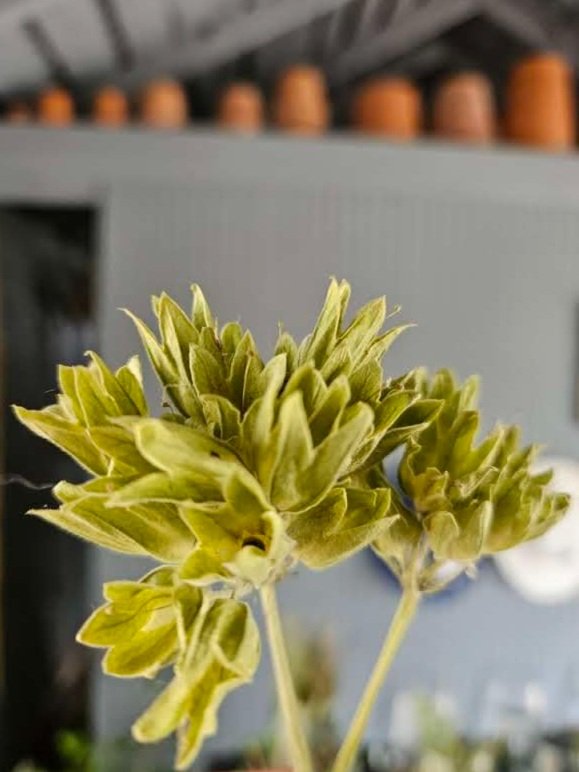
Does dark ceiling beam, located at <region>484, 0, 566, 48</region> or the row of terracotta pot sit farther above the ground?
dark ceiling beam, located at <region>484, 0, 566, 48</region>

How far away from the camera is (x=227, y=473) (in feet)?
0.70

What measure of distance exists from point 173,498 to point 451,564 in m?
0.09

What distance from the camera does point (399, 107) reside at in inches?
40.0

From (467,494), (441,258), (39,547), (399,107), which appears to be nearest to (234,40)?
(399,107)

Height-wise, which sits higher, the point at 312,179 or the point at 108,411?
the point at 312,179

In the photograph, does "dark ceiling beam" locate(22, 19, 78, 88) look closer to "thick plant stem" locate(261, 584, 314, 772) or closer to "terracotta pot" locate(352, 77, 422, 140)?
"terracotta pot" locate(352, 77, 422, 140)

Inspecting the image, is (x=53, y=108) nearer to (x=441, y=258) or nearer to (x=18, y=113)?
(x=18, y=113)

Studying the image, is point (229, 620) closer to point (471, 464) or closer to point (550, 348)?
point (471, 464)

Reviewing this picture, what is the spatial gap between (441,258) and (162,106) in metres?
0.30

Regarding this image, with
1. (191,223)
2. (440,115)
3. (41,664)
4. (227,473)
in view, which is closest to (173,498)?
(227,473)

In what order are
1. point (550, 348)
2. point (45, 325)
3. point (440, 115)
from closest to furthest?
point (45, 325) < point (550, 348) < point (440, 115)

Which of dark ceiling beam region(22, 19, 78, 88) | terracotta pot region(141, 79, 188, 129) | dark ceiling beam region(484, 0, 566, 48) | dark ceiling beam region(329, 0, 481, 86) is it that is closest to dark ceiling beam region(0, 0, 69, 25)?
dark ceiling beam region(22, 19, 78, 88)

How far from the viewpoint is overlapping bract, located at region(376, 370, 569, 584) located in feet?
0.83

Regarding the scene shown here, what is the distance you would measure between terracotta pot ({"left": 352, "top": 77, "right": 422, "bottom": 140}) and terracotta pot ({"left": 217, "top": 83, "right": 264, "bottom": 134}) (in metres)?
0.11
